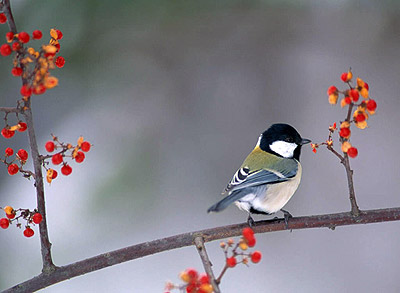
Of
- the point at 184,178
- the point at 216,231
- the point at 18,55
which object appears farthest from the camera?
the point at 184,178

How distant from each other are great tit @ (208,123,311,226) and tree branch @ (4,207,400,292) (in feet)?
0.58

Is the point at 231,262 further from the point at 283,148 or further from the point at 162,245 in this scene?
the point at 283,148

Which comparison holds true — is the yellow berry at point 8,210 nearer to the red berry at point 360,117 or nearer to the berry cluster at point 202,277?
the berry cluster at point 202,277

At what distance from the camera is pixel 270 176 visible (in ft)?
4.07

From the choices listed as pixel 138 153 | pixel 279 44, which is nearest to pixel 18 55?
pixel 138 153

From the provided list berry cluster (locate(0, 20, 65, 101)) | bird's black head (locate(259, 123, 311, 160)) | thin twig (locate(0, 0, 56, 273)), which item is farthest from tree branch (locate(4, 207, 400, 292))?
bird's black head (locate(259, 123, 311, 160))

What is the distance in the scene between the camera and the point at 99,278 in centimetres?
171

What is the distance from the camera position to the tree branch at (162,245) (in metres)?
0.84

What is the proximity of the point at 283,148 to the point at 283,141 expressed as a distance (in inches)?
0.9

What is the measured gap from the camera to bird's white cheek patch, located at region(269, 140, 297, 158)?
138 cm

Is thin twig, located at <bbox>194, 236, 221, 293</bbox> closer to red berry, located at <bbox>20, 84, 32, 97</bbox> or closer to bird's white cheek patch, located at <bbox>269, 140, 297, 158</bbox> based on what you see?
red berry, located at <bbox>20, 84, 32, 97</bbox>

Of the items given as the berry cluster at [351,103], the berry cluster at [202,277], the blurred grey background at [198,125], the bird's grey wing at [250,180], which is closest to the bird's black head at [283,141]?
the bird's grey wing at [250,180]

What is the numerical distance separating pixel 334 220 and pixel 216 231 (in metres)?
0.20

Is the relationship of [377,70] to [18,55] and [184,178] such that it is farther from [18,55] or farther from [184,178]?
[18,55]
